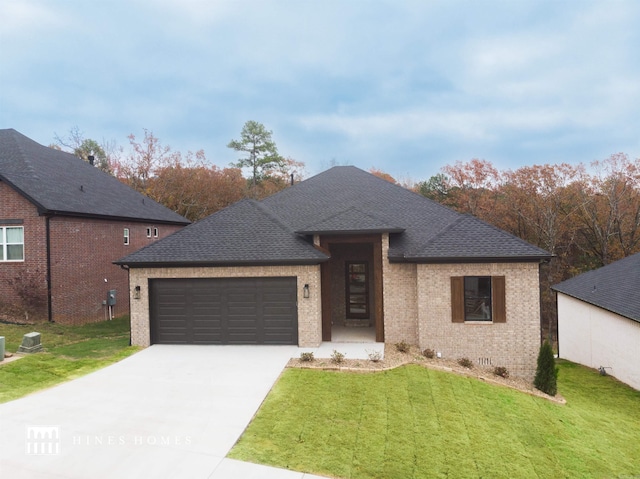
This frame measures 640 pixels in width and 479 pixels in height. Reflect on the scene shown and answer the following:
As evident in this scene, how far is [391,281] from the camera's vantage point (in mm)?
13344

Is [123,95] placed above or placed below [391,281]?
above

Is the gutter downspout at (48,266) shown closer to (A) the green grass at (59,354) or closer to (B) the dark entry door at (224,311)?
(A) the green grass at (59,354)

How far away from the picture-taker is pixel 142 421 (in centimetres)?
757

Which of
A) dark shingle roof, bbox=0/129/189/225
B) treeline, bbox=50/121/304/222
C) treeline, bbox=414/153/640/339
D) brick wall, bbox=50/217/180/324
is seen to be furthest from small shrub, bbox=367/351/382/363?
treeline, bbox=50/121/304/222

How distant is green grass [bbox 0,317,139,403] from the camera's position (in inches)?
377

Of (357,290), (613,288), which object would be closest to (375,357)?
(357,290)

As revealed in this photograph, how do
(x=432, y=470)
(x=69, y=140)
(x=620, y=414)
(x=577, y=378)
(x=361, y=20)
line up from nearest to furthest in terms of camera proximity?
(x=432, y=470) → (x=620, y=414) → (x=577, y=378) → (x=361, y=20) → (x=69, y=140)

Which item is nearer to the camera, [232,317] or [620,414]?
[620,414]

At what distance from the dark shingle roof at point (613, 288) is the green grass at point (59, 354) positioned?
16.8m

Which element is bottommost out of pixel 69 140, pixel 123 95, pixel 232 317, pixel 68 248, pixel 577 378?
pixel 577 378

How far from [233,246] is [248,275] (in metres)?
1.16

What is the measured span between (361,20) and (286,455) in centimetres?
2024

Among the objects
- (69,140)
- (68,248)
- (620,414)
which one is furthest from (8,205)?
(69,140)

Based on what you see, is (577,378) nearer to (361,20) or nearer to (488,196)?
(361,20)
